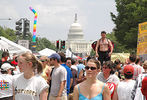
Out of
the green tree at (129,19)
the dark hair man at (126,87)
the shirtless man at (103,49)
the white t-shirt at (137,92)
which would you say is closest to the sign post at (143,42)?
the shirtless man at (103,49)

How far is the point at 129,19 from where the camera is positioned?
46562mm

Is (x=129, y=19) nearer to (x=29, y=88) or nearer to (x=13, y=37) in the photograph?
(x=29, y=88)

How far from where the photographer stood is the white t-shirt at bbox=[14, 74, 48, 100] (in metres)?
5.18

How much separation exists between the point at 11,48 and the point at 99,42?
10.1 metres

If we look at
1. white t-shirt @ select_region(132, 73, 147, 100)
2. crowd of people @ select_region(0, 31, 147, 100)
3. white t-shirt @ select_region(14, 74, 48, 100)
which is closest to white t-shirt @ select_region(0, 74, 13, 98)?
crowd of people @ select_region(0, 31, 147, 100)

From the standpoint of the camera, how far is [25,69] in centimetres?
515

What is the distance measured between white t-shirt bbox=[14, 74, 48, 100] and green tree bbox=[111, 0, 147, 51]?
1578 inches

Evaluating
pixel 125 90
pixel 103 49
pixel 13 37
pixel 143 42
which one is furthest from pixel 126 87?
pixel 13 37

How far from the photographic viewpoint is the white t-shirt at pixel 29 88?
5.18 m

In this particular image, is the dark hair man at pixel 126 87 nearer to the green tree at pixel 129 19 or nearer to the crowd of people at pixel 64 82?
the crowd of people at pixel 64 82

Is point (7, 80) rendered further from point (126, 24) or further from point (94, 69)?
point (126, 24)

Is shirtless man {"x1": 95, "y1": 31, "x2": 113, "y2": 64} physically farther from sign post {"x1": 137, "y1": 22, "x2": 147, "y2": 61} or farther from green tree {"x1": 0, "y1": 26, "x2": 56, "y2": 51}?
green tree {"x1": 0, "y1": 26, "x2": 56, "y2": 51}

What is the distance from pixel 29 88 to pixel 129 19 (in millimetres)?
42204

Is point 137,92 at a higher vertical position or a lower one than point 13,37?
lower
